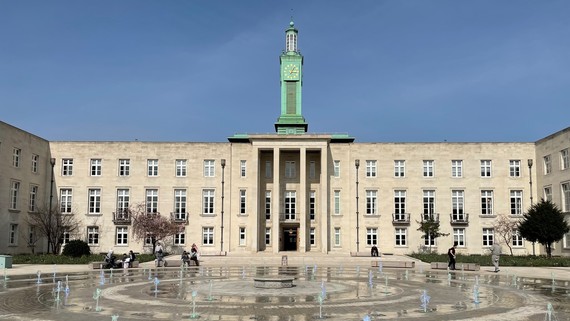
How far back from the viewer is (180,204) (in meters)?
50.2

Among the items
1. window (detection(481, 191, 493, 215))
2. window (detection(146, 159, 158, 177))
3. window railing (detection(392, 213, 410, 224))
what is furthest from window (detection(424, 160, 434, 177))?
window (detection(146, 159, 158, 177))

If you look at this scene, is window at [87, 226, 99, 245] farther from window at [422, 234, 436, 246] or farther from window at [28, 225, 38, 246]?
window at [422, 234, 436, 246]

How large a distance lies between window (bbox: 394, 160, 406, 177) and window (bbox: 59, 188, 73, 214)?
30299 millimetres

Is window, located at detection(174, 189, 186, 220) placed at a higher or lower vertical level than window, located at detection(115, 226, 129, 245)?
higher

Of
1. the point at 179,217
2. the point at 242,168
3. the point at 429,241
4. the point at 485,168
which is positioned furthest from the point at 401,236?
the point at 179,217

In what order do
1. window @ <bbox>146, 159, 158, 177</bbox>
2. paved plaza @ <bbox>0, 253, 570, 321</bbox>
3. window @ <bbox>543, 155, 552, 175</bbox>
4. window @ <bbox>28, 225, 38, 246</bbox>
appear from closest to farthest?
paved plaza @ <bbox>0, 253, 570, 321</bbox>, window @ <bbox>28, 225, 38, 246</bbox>, window @ <bbox>543, 155, 552, 175</bbox>, window @ <bbox>146, 159, 158, 177</bbox>

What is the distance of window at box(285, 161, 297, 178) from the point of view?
5131 centimetres

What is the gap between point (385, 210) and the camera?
50.0 metres

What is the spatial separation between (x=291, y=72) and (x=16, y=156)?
32.8 meters

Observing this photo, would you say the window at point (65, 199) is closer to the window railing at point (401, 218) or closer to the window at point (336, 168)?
the window at point (336, 168)

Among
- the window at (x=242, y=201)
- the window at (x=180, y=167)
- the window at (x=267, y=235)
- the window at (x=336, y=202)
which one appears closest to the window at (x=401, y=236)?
the window at (x=336, y=202)

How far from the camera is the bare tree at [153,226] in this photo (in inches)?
1791

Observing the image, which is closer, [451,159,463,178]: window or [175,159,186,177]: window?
[451,159,463,178]: window

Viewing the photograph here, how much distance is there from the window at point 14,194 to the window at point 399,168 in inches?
1305
